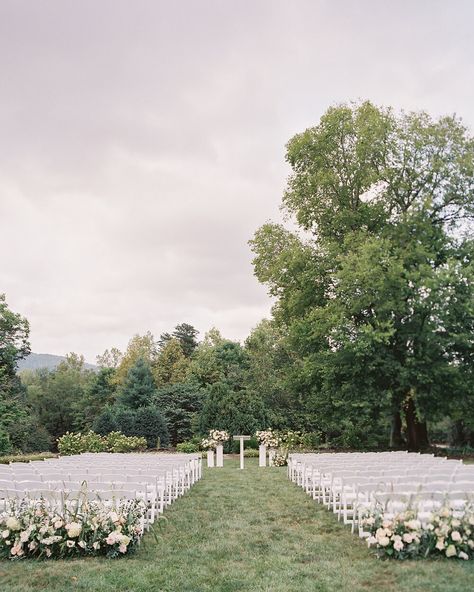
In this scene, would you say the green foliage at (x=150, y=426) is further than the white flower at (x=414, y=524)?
Yes

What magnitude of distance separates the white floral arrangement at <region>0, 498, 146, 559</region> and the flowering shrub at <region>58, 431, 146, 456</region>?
17.9 m

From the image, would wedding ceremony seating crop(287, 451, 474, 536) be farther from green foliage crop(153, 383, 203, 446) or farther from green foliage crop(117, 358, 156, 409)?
green foliage crop(117, 358, 156, 409)

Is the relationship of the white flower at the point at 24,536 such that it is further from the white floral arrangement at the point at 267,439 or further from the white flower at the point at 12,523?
the white floral arrangement at the point at 267,439

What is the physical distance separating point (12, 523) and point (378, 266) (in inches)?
668

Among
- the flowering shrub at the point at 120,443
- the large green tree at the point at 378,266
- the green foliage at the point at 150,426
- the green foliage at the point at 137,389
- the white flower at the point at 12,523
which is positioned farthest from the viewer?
the green foliage at the point at 137,389

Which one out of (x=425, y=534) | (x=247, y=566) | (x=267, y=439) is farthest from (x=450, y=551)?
(x=267, y=439)

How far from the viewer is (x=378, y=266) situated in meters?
21.0

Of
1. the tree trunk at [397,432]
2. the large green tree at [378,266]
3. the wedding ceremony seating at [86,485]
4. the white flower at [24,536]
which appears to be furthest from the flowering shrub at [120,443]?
the white flower at [24,536]

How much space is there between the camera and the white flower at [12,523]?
21.6 feet

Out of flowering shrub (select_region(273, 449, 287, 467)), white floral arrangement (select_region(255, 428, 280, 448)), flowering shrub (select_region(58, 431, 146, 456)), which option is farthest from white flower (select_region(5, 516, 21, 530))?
flowering shrub (select_region(58, 431, 146, 456))

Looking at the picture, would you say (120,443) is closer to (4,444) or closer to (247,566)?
(4,444)

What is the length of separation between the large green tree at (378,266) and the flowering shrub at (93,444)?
817 cm

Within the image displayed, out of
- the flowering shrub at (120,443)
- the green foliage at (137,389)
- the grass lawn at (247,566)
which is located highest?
the green foliage at (137,389)

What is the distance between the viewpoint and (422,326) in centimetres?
2192
